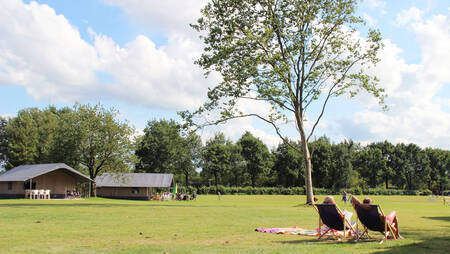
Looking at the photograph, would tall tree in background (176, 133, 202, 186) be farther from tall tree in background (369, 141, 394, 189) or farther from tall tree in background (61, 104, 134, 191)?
tall tree in background (369, 141, 394, 189)

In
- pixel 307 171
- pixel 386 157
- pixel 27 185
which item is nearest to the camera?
pixel 307 171

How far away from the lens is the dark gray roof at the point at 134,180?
6425cm

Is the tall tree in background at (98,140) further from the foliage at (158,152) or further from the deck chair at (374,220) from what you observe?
the deck chair at (374,220)

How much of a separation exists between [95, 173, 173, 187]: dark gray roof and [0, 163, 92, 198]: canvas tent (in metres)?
10.1

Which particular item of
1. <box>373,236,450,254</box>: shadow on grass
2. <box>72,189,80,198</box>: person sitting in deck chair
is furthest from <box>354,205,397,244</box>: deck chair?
<box>72,189,80,198</box>: person sitting in deck chair

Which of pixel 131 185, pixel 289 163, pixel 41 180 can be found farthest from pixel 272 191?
pixel 41 180

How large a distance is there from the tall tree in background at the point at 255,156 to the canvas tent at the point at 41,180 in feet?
183

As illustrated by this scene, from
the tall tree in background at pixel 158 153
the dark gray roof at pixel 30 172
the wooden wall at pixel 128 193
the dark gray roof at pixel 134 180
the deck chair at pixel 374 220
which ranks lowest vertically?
the wooden wall at pixel 128 193

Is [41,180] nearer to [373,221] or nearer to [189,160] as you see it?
[373,221]

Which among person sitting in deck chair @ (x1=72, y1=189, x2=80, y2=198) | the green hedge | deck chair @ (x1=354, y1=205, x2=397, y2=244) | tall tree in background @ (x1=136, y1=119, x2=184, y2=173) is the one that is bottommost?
the green hedge

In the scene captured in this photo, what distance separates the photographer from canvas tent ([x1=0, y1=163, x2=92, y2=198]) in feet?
159

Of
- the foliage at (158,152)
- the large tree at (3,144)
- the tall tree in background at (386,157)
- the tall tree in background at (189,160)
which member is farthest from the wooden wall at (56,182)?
the tall tree in background at (386,157)

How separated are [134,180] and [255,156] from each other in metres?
44.4

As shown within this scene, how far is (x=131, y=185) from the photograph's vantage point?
64375mm
